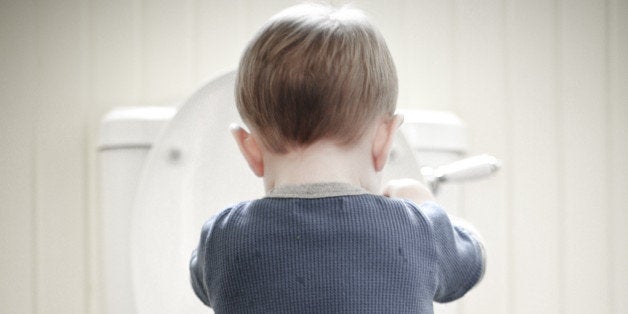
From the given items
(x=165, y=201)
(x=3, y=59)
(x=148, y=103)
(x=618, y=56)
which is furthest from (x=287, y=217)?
(x=618, y=56)

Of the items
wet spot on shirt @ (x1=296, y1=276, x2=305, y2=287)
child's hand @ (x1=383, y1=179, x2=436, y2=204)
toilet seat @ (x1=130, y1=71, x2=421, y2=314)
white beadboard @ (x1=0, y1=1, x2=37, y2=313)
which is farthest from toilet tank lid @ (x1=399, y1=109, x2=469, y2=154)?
white beadboard @ (x1=0, y1=1, x2=37, y2=313)

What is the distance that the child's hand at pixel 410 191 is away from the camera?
797mm

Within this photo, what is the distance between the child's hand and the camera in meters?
0.80

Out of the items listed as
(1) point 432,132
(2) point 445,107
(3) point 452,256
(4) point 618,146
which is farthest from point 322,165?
(4) point 618,146

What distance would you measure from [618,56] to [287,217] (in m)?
1.07

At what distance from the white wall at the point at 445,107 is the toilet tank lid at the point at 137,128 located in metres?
Answer: 0.27

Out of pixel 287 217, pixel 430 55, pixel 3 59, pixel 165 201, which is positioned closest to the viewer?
pixel 287 217

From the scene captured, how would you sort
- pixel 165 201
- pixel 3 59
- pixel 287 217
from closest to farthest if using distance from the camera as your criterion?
pixel 287 217, pixel 165 201, pixel 3 59

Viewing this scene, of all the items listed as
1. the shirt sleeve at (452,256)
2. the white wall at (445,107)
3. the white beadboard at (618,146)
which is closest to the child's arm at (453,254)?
the shirt sleeve at (452,256)

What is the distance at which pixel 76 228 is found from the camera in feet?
4.37

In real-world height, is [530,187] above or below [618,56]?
below

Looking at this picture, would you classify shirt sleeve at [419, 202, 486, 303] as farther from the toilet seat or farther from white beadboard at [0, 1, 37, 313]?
white beadboard at [0, 1, 37, 313]

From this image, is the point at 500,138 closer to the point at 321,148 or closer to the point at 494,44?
the point at 494,44

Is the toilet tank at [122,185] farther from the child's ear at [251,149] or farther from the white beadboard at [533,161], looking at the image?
the white beadboard at [533,161]
